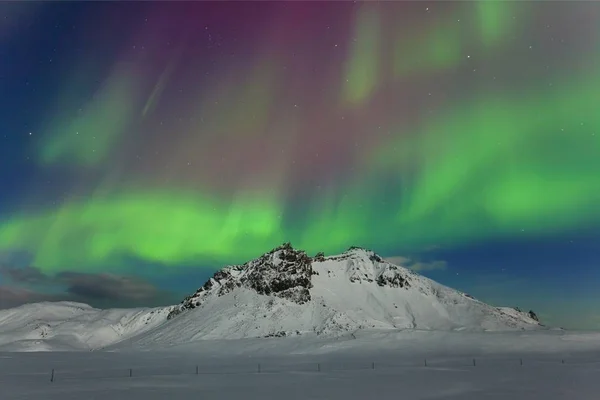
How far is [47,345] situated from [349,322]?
12165 cm

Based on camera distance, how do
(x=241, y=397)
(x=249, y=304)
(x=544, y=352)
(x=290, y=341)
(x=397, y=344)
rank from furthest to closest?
(x=249, y=304) → (x=290, y=341) → (x=397, y=344) → (x=544, y=352) → (x=241, y=397)

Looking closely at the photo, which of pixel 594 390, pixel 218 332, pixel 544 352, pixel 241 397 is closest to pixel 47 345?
pixel 218 332

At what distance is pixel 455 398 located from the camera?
102ft

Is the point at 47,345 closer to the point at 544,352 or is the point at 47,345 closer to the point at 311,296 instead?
the point at 311,296

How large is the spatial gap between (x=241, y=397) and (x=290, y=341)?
4199 inches

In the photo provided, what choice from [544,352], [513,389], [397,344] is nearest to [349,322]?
[397,344]

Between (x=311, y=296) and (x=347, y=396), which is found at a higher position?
(x=311, y=296)

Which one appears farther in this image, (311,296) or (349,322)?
(311,296)

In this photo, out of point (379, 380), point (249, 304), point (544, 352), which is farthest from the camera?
point (249, 304)

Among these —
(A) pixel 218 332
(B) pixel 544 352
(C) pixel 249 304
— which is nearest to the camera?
(B) pixel 544 352

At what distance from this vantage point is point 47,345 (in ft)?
655

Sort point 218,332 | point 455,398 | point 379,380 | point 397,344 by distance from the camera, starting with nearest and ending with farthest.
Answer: point 455,398
point 379,380
point 397,344
point 218,332

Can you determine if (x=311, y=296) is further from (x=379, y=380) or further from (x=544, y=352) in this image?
(x=379, y=380)

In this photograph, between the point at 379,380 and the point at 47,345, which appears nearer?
the point at 379,380
